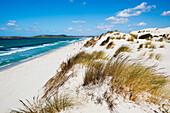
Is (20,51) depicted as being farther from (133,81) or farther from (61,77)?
(133,81)

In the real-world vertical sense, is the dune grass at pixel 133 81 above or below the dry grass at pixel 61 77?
above

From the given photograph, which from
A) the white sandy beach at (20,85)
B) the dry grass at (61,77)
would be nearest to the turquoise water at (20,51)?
the white sandy beach at (20,85)

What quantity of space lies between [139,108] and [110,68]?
976 millimetres

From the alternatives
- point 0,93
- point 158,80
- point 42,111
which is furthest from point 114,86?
point 0,93

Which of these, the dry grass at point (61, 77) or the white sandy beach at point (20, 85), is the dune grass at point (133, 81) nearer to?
the dry grass at point (61, 77)

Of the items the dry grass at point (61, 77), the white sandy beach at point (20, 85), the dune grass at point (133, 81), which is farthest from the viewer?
the white sandy beach at point (20, 85)

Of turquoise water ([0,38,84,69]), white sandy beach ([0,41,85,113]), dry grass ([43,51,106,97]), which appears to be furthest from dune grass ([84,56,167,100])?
turquoise water ([0,38,84,69])

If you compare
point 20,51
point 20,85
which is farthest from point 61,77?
point 20,51

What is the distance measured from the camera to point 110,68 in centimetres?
214

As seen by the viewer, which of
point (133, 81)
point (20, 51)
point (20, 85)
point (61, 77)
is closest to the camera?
point (133, 81)

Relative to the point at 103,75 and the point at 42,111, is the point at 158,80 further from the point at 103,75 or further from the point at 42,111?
the point at 42,111

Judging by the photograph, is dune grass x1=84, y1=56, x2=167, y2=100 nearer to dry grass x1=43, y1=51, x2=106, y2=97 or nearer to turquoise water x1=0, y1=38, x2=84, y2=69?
dry grass x1=43, y1=51, x2=106, y2=97

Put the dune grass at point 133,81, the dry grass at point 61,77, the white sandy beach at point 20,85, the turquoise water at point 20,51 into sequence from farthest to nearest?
the turquoise water at point 20,51
the white sandy beach at point 20,85
the dry grass at point 61,77
the dune grass at point 133,81

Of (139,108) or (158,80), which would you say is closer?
(139,108)
